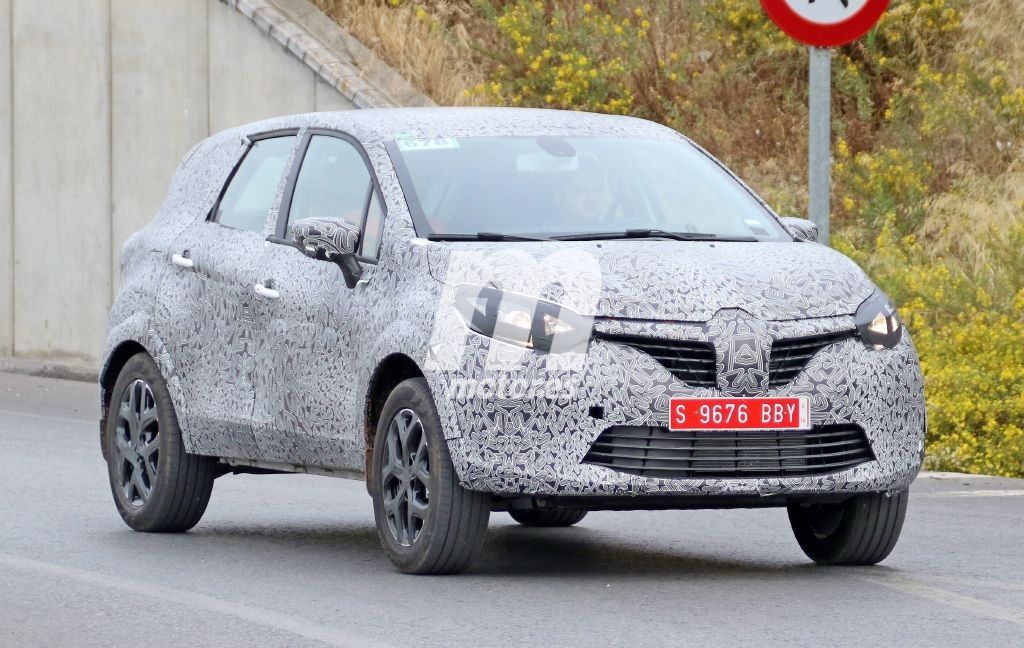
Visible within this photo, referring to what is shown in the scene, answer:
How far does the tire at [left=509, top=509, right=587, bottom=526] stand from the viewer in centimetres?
1039

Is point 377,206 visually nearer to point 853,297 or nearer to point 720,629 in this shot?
point 853,297

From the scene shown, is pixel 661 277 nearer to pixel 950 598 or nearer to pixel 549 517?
pixel 950 598

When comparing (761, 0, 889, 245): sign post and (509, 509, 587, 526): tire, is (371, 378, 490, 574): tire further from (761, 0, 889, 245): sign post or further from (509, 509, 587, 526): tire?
(761, 0, 889, 245): sign post

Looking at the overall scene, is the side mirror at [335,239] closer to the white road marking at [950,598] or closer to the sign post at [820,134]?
the white road marking at [950,598]

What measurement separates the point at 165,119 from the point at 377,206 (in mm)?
12217

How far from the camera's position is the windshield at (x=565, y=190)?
28.9 feet

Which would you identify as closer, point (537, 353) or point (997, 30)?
point (537, 353)

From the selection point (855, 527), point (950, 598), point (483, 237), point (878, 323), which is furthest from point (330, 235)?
point (950, 598)

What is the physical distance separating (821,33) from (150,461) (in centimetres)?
410

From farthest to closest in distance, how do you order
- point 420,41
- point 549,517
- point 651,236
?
point 420,41, point 549,517, point 651,236

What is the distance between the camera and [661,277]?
806cm

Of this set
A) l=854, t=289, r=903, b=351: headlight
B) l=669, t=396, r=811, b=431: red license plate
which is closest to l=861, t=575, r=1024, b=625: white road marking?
l=669, t=396, r=811, b=431: red license plate

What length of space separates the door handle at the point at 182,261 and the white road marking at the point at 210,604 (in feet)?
4.98

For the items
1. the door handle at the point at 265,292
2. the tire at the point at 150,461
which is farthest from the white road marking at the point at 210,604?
the door handle at the point at 265,292
